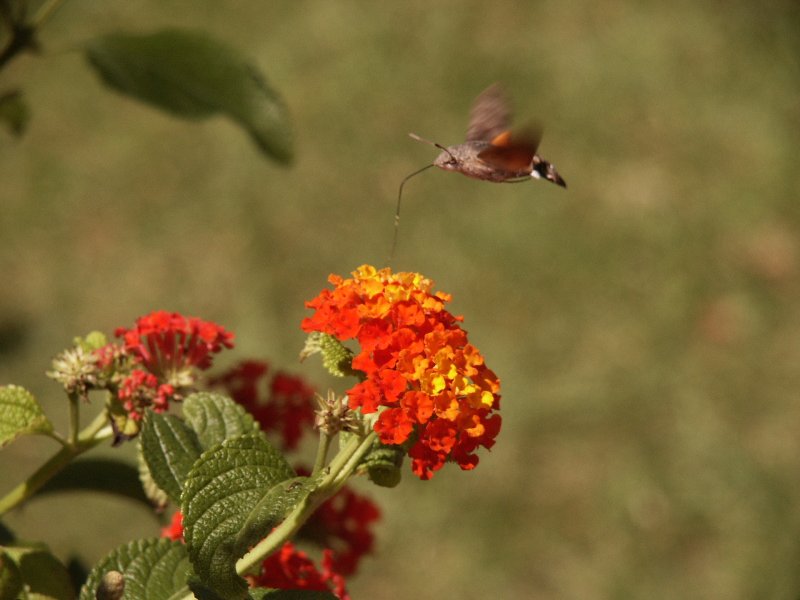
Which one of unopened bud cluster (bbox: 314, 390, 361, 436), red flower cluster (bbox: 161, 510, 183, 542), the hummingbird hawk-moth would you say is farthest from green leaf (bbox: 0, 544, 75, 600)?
the hummingbird hawk-moth

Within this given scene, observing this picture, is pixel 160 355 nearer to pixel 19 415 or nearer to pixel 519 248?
pixel 19 415

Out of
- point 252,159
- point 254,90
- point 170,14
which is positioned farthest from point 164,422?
point 170,14

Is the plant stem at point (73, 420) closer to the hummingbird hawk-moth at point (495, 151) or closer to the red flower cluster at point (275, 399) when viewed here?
the red flower cluster at point (275, 399)

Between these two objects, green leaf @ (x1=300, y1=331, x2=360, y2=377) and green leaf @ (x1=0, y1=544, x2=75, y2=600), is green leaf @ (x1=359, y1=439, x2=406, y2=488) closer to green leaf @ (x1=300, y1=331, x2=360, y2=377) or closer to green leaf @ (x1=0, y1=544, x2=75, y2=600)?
green leaf @ (x1=300, y1=331, x2=360, y2=377)

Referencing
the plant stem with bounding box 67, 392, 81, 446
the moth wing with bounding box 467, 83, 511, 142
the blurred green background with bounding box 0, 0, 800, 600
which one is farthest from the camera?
the blurred green background with bounding box 0, 0, 800, 600

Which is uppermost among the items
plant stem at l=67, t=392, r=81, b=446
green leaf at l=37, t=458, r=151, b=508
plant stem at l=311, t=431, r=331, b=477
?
plant stem at l=311, t=431, r=331, b=477

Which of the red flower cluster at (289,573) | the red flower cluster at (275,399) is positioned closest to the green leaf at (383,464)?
the red flower cluster at (289,573)
